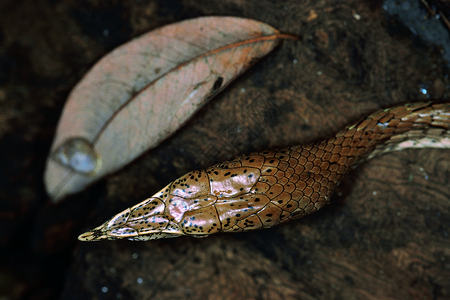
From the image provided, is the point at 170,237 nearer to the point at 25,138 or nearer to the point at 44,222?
the point at 44,222

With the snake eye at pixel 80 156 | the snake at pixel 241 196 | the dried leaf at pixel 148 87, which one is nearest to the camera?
the snake at pixel 241 196

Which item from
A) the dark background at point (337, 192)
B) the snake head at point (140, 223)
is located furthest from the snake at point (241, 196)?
the dark background at point (337, 192)

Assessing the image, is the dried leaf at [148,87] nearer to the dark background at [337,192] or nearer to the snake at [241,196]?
the dark background at [337,192]

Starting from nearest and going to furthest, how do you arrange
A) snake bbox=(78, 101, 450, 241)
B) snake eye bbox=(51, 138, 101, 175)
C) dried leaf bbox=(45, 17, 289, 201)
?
snake bbox=(78, 101, 450, 241) → dried leaf bbox=(45, 17, 289, 201) → snake eye bbox=(51, 138, 101, 175)

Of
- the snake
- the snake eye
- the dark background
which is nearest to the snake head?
the snake

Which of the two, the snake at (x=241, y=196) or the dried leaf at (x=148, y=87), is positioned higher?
the dried leaf at (x=148, y=87)

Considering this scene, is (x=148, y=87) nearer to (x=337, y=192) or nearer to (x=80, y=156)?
(x=80, y=156)

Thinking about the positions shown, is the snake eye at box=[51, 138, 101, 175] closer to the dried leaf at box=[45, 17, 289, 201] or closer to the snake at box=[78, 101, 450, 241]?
the dried leaf at box=[45, 17, 289, 201]
